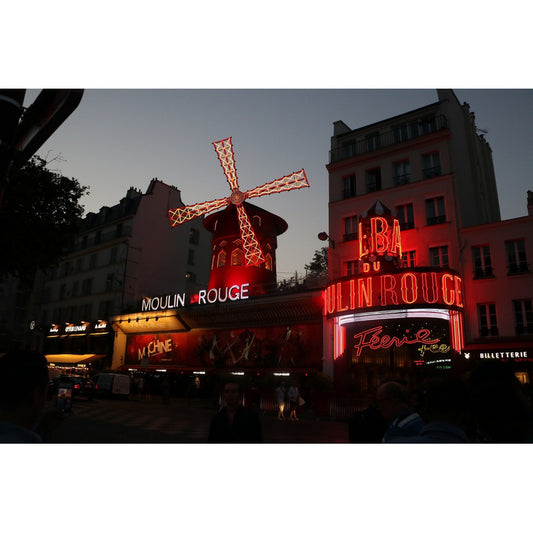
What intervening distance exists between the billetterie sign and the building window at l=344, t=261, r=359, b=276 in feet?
14.3

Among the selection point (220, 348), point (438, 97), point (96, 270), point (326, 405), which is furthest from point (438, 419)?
point (96, 270)

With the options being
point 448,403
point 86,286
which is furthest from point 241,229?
point 448,403

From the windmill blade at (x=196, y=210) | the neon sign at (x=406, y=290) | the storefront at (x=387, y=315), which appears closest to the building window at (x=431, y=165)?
the storefront at (x=387, y=315)

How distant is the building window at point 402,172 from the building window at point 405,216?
Result: 892 mm

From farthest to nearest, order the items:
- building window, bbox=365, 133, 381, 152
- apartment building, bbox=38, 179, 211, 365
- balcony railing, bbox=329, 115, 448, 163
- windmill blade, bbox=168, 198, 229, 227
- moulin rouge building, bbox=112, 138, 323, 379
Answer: apartment building, bbox=38, 179, 211, 365
windmill blade, bbox=168, 198, 229, 227
moulin rouge building, bbox=112, 138, 323, 379
building window, bbox=365, 133, 381, 152
balcony railing, bbox=329, 115, 448, 163

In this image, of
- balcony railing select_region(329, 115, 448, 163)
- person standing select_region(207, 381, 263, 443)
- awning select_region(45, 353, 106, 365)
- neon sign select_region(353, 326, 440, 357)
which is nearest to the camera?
person standing select_region(207, 381, 263, 443)

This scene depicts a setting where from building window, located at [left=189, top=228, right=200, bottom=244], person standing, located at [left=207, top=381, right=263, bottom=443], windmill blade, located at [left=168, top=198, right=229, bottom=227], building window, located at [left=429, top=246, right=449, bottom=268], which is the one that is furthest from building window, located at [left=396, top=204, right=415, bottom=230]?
building window, located at [left=189, top=228, right=200, bottom=244]

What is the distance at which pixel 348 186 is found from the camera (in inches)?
657

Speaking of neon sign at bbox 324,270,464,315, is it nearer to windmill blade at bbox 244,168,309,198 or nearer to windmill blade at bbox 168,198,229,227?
windmill blade at bbox 244,168,309,198

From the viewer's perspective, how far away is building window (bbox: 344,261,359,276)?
15.3 m

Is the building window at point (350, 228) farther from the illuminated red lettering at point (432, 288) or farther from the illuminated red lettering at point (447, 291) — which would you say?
the illuminated red lettering at point (447, 291)

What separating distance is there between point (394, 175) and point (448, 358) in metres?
6.67

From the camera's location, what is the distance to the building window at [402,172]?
50.2ft

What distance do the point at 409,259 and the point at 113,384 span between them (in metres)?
12.3
